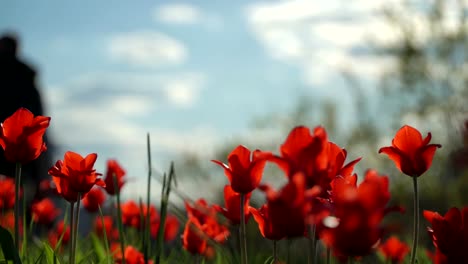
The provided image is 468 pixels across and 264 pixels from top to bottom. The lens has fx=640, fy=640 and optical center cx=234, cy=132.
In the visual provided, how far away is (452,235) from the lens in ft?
5.97

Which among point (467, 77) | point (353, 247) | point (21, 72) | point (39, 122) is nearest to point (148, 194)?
point (39, 122)

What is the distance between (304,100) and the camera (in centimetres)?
2016

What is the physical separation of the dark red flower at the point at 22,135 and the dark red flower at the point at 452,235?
1.18 metres

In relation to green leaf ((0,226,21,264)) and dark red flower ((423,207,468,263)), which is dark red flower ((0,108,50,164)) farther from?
dark red flower ((423,207,468,263))

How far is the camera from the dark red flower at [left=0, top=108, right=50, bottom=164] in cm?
188

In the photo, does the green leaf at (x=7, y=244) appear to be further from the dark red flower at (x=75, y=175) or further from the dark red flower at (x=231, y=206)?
the dark red flower at (x=231, y=206)

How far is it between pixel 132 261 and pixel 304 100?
59.2 feet

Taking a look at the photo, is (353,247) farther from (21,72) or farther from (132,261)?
(21,72)

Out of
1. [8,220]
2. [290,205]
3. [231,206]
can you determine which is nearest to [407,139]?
[231,206]

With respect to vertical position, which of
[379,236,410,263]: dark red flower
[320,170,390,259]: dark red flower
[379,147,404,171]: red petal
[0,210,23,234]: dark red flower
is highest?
[379,147,404,171]: red petal

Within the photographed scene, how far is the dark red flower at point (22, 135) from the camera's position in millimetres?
1881

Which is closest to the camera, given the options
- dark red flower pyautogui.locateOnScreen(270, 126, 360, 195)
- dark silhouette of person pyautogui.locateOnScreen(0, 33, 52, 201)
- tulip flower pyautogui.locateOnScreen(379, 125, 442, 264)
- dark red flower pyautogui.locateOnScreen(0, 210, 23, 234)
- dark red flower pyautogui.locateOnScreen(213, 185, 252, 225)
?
dark red flower pyautogui.locateOnScreen(270, 126, 360, 195)

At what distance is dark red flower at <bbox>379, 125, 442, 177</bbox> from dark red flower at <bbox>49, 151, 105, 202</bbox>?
873mm

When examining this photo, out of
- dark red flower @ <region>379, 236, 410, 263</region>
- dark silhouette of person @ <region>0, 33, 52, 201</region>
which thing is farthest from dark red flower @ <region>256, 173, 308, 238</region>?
dark silhouette of person @ <region>0, 33, 52, 201</region>
